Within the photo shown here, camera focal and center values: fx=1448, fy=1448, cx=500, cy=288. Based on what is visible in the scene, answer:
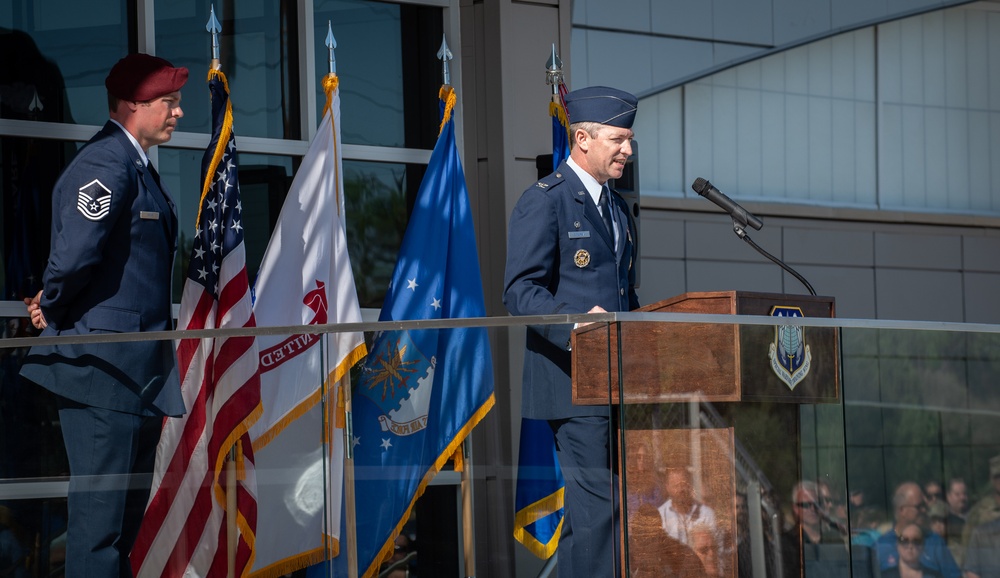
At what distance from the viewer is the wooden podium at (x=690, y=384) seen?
12.3 feet

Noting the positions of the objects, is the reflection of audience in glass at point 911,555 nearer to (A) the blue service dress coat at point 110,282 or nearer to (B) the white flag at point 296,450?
(B) the white flag at point 296,450

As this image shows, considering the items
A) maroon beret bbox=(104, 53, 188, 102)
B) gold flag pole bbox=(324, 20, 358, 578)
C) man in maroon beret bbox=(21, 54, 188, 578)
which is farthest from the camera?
maroon beret bbox=(104, 53, 188, 102)

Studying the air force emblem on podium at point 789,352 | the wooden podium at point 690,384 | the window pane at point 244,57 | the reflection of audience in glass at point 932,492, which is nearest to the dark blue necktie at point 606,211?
the wooden podium at point 690,384

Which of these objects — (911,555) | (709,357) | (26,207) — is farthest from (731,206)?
(26,207)

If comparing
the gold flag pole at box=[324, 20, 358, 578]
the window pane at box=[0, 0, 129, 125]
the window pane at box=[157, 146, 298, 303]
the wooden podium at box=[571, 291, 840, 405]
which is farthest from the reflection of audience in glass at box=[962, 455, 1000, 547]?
the window pane at box=[0, 0, 129, 125]

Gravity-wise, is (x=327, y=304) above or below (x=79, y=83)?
below

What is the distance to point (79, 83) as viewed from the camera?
18.9ft

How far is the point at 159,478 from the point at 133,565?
9.8 inches

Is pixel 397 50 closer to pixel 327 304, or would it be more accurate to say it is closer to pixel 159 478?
pixel 327 304

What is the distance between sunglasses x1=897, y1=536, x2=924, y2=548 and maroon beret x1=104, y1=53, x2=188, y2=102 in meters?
2.60

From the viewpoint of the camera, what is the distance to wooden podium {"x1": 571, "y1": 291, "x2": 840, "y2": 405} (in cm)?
376

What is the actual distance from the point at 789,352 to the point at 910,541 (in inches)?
30.1

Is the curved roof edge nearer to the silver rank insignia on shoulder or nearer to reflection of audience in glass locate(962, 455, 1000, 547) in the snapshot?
reflection of audience in glass locate(962, 455, 1000, 547)

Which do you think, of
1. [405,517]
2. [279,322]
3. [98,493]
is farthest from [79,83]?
[405,517]
